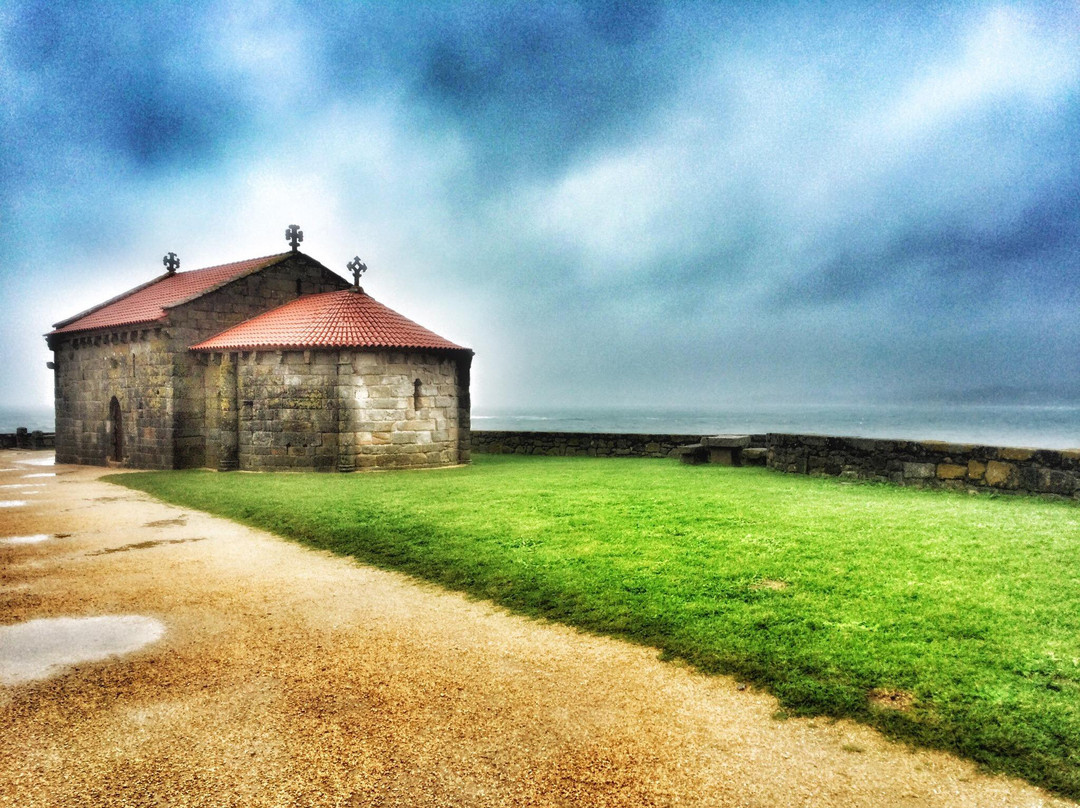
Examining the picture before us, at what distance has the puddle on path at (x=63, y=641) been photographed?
508cm

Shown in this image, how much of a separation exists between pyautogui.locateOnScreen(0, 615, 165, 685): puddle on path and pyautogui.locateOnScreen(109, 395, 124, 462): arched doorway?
62.9 feet

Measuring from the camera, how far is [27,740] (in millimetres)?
3939

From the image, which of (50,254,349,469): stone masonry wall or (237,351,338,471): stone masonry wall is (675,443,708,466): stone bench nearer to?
(237,351,338,471): stone masonry wall

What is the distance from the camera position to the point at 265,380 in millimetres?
18969

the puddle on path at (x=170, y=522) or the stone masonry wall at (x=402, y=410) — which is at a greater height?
the stone masonry wall at (x=402, y=410)

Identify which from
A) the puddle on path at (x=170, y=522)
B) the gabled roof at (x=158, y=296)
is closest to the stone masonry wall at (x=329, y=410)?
the gabled roof at (x=158, y=296)

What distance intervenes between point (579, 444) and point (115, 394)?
1576 centimetres

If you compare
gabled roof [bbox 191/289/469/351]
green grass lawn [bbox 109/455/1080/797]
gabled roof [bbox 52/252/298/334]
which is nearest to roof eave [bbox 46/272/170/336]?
gabled roof [bbox 52/252/298/334]

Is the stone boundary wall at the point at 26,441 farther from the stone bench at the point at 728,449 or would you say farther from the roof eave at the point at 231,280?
the stone bench at the point at 728,449

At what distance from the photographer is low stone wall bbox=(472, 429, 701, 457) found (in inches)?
894

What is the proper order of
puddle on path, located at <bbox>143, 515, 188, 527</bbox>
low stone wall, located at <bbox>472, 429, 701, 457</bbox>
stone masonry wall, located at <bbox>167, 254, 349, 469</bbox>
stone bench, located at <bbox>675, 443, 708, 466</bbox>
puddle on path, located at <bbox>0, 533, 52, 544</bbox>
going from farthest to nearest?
1. low stone wall, located at <bbox>472, 429, 701, 457</bbox>
2. stone masonry wall, located at <bbox>167, 254, 349, 469</bbox>
3. stone bench, located at <bbox>675, 443, 708, 466</bbox>
4. puddle on path, located at <bbox>143, 515, 188, 527</bbox>
5. puddle on path, located at <bbox>0, 533, 52, 544</bbox>

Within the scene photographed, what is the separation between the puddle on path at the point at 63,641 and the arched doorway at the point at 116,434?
19171 millimetres

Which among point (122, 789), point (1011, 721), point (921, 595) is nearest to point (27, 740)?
point (122, 789)

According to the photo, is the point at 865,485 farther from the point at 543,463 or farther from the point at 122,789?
the point at 122,789
